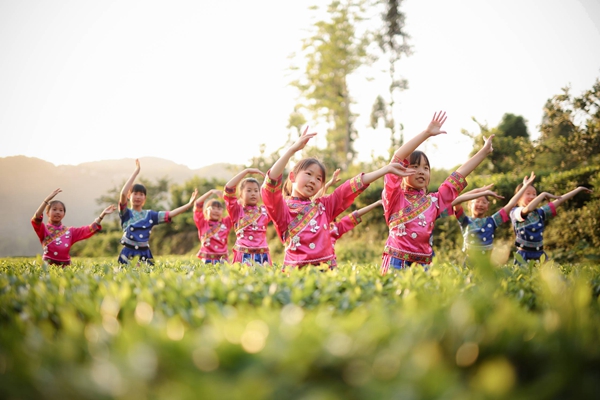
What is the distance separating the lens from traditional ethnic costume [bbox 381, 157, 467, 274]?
4566mm

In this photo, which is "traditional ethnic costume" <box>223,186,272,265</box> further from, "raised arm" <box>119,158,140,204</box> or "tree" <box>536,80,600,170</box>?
"tree" <box>536,80,600,170</box>

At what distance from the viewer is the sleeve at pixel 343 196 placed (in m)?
4.16

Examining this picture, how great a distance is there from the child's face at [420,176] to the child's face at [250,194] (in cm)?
332

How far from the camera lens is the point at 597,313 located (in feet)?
6.93

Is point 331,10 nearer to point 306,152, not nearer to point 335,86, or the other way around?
point 335,86

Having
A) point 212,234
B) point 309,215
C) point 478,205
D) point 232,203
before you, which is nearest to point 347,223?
point 309,215

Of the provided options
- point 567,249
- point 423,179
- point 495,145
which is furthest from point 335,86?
point 423,179

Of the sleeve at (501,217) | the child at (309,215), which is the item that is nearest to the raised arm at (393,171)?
the child at (309,215)

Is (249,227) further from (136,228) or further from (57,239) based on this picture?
(57,239)

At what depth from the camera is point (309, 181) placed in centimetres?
427

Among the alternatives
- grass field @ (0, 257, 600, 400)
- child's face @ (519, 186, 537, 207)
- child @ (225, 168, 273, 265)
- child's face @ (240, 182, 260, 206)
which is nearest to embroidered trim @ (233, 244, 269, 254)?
child @ (225, 168, 273, 265)

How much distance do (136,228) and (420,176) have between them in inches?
200

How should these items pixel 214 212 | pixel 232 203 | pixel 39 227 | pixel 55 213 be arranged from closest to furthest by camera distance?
pixel 232 203
pixel 39 227
pixel 55 213
pixel 214 212

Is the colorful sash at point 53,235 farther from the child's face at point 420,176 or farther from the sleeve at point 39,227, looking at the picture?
the child's face at point 420,176
